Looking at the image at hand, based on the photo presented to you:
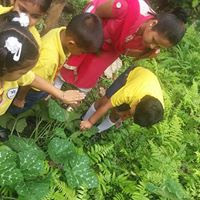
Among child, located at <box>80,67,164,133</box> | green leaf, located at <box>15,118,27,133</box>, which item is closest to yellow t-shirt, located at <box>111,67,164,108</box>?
child, located at <box>80,67,164,133</box>

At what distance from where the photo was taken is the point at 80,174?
11.9 feet

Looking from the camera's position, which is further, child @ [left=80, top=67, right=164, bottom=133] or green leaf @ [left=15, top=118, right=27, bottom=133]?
green leaf @ [left=15, top=118, right=27, bottom=133]

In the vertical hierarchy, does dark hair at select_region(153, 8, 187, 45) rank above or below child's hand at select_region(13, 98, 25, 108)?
above

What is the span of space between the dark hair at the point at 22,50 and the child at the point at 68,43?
0.61m

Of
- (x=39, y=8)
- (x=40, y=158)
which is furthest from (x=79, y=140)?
(x=39, y=8)

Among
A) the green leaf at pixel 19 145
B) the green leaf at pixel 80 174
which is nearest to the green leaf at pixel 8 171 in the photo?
the green leaf at pixel 19 145

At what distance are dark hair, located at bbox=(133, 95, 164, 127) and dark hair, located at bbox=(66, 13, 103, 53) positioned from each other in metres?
A: 0.59

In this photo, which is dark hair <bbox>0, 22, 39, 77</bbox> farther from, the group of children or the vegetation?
the vegetation

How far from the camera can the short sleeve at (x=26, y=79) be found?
325 centimetres

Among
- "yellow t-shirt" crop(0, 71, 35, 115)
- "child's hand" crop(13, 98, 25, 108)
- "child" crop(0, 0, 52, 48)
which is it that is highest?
"child" crop(0, 0, 52, 48)

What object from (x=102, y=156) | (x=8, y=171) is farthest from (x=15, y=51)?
(x=102, y=156)

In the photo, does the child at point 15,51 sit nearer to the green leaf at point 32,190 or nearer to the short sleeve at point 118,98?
the green leaf at point 32,190

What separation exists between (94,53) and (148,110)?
0.66 metres

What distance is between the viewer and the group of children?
326 cm
